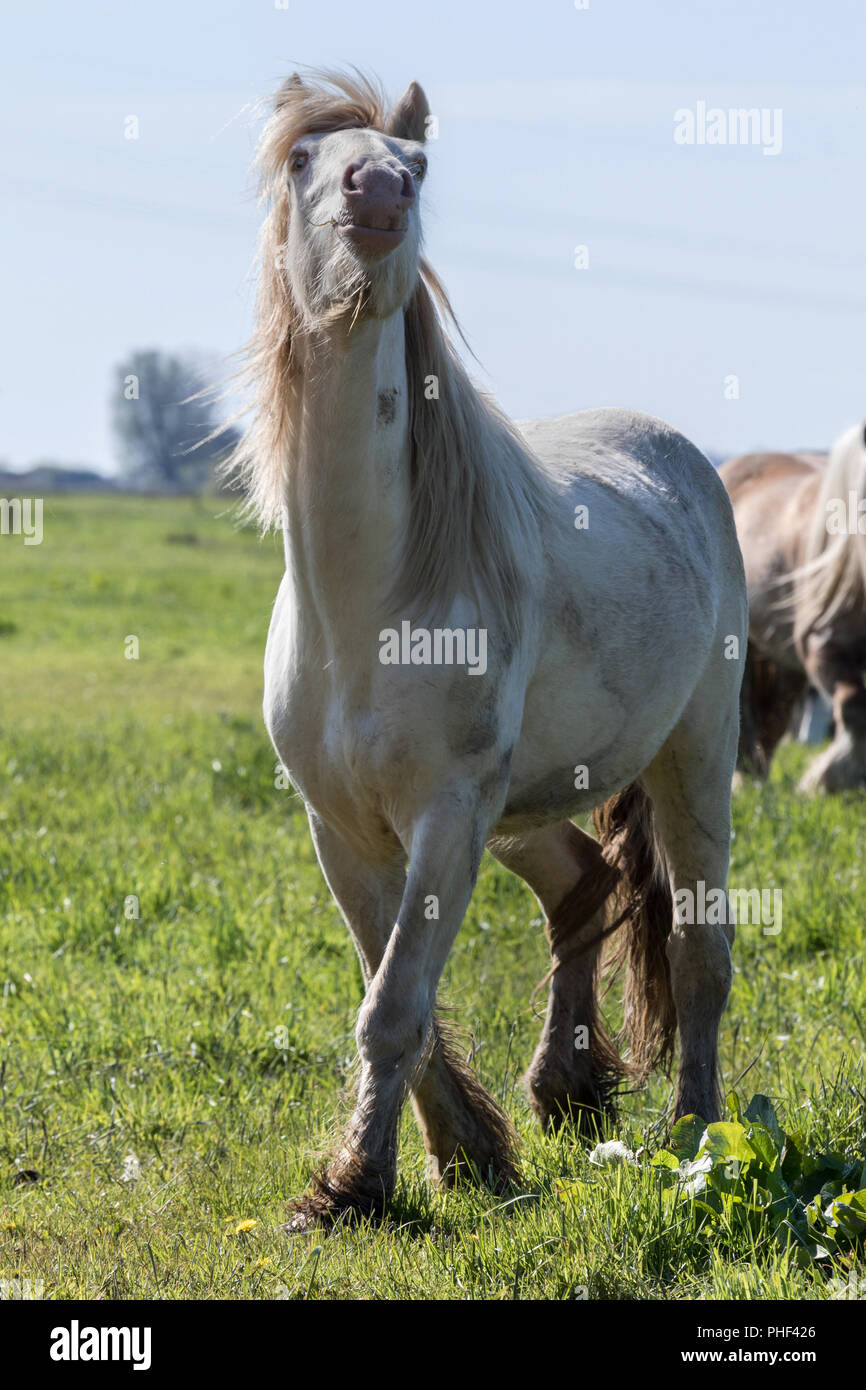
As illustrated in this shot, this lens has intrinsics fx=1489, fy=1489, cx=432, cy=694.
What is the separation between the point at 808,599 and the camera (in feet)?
31.7

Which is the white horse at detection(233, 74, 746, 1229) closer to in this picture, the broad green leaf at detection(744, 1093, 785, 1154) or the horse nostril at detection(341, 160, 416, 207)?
the horse nostril at detection(341, 160, 416, 207)

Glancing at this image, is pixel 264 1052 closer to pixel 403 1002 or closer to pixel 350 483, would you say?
pixel 403 1002

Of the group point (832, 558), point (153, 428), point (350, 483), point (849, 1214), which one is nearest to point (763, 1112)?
point (849, 1214)

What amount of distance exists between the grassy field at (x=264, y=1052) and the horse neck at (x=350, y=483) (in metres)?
1.40

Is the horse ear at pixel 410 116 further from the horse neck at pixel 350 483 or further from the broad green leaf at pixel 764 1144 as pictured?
the broad green leaf at pixel 764 1144

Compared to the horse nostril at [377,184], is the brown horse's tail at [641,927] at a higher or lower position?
lower

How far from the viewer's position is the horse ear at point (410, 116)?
3449mm

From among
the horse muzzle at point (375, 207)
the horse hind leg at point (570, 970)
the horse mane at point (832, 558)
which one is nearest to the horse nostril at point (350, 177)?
the horse muzzle at point (375, 207)

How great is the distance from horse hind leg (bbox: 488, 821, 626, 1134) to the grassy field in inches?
5.4

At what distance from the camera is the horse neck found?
339 cm

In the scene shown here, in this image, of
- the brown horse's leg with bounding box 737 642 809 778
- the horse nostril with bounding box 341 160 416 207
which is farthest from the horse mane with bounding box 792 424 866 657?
the horse nostril with bounding box 341 160 416 207

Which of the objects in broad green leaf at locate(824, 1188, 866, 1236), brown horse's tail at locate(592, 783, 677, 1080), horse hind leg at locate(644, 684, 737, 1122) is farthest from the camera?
brown horse's tail at locate(592, 783, 677, 1080)
